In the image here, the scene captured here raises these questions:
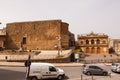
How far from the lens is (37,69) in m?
18.8

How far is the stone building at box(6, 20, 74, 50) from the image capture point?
53.4 meters

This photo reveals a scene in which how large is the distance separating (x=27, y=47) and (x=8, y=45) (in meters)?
7.03

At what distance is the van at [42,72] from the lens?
18528 mm

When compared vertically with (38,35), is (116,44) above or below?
below

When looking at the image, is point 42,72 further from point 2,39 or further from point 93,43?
point 2,39

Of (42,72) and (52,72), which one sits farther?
(52,72)

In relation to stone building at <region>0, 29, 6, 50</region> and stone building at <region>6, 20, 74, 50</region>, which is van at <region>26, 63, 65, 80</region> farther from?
stone building at <region>0, 29, 6, 50</region>

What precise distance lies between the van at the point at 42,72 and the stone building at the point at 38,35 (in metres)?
30.0

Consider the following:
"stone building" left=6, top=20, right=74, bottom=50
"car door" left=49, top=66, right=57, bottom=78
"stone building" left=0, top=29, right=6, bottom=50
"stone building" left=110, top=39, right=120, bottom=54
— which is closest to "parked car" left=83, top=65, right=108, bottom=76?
"car door" left=49, top=66, right=57, bottom=78

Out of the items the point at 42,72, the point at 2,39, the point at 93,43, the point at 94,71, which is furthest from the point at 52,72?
the point at 2,39

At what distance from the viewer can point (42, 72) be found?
19.0 metres

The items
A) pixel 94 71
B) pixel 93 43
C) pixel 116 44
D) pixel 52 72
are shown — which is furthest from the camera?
pixel 116 44

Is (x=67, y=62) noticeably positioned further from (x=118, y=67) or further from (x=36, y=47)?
(x=36, y=47)

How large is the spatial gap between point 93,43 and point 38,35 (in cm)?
1706
